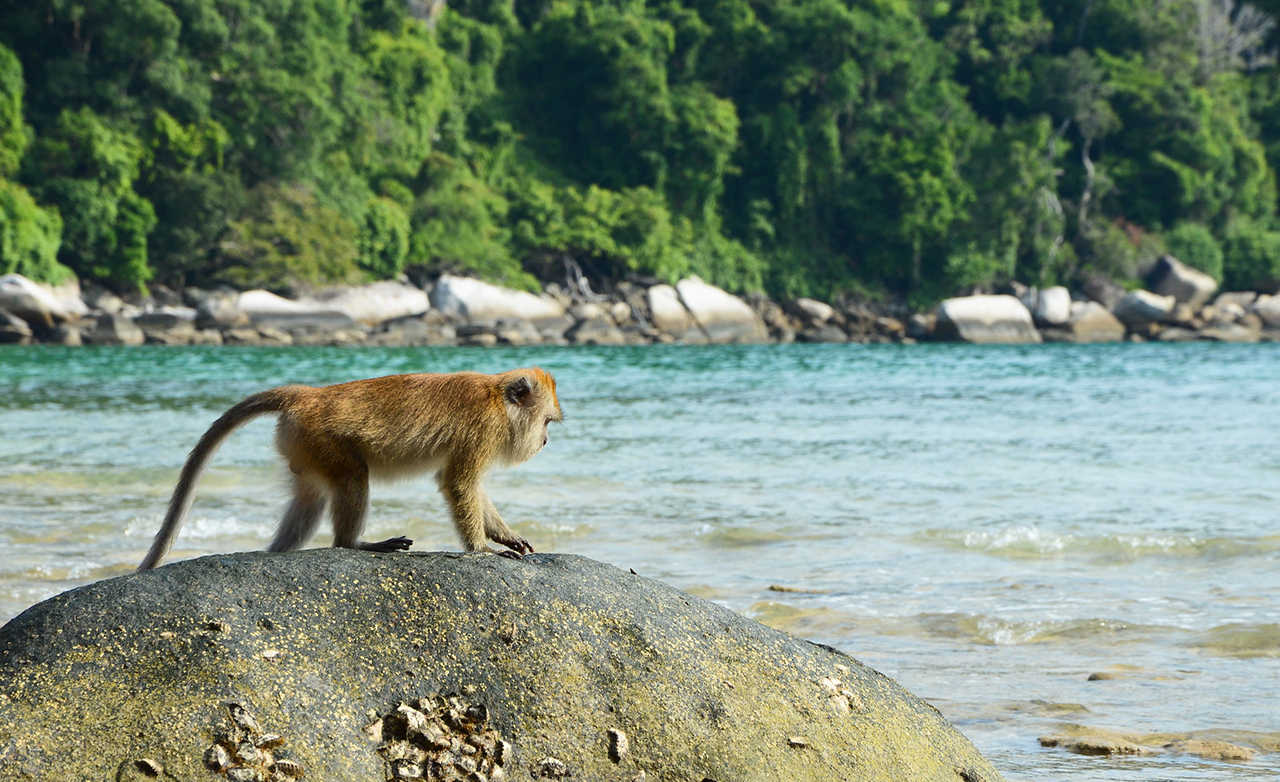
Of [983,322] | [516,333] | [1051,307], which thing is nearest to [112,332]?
[516,333]

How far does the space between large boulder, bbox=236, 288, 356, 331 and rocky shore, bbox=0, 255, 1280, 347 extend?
0.13 ft

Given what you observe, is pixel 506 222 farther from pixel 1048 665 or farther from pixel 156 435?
pixel 1048 665

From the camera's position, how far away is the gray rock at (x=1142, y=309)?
51906 mm

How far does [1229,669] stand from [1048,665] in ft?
2.25

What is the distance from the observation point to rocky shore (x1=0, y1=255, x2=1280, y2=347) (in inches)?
1491

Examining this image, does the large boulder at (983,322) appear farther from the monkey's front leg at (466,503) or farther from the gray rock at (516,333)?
the monkey's front leg at (466,503)

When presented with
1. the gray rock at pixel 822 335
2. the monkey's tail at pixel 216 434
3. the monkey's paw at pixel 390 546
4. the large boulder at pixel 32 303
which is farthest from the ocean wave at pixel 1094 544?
the gray rock at pixel 822 335

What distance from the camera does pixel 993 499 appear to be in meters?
10.5

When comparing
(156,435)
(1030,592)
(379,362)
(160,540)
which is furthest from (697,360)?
(160,540)

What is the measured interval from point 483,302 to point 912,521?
36050mm

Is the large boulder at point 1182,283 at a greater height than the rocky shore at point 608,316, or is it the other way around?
the large boulder at point 1182,283

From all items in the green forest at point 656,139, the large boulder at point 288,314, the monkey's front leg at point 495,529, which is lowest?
the large boulder at point 288,314

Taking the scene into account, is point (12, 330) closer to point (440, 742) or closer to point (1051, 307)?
point (440, 742)

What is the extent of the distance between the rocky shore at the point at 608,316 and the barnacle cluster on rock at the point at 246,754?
3533 cm
